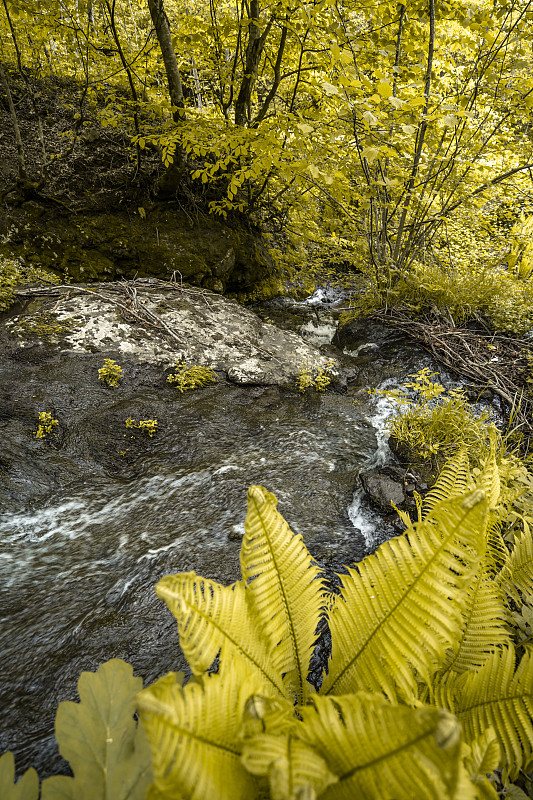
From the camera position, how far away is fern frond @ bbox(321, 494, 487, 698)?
0.90m

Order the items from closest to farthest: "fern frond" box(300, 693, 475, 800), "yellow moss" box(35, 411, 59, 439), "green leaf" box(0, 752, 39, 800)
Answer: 1. "fern frond" box(300, 693, 475, 800)
2. "green leaf" box(0, 752, 39, 800)
3. "yellow moss" box(35, 411, 59, 439)

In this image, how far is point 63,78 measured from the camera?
6.68 m

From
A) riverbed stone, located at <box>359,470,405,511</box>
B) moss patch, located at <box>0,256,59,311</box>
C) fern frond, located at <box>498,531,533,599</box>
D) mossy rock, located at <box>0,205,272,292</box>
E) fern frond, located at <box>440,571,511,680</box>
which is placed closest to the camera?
fern frond, located at <box>440,571,511,680</box>

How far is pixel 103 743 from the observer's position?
0.86 metres

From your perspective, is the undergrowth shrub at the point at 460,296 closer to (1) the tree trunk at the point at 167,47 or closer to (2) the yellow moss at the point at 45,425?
(1) the tree trunk at the point at 167,47

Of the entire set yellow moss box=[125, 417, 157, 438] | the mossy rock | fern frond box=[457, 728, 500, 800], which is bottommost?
yellow moss box=[125, 417, 157, 438]

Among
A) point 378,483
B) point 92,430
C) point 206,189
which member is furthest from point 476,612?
point 206,189

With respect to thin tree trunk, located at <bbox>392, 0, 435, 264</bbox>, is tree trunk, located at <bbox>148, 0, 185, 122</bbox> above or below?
above

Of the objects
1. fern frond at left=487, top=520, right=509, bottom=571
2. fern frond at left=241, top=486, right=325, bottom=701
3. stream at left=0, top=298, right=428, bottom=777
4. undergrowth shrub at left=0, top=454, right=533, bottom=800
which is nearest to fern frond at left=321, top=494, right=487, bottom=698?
undergrowth shrub at left=0, top=454, right=533, bottom=800

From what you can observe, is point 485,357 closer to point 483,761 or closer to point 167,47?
point 483,761

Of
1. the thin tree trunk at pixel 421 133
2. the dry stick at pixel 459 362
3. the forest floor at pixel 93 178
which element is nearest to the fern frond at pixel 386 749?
the dry stick at pixel 459 362

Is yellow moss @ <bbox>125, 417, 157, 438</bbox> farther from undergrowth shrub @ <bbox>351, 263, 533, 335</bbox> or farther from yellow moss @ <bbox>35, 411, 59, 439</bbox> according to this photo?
undergrowth shrub @ <bbox>351, 263, 533, 335</bbox>

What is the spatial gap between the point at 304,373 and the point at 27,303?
3.15 m

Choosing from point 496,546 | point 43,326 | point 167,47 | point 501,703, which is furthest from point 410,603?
point 167,47
